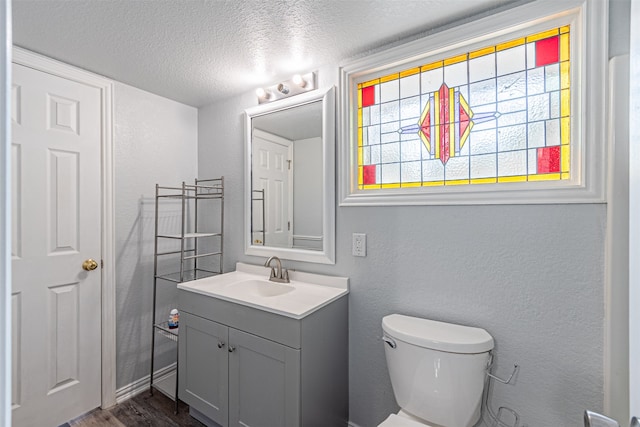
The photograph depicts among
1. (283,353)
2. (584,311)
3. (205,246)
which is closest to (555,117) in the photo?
(584,311)

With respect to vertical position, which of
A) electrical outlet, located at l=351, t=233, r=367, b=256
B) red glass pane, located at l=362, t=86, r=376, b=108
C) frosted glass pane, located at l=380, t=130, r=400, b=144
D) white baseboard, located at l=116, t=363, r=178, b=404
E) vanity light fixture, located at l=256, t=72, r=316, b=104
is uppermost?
vanity light fixture, located at l=256, t=72, r=316, b=104

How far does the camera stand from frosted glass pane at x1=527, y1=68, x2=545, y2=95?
131 centimetres

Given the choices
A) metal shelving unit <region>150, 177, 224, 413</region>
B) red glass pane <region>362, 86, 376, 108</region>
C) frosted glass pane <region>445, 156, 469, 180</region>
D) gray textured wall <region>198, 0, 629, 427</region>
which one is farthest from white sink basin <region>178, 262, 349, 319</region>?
red glass pane <region>362, 86, 376, 108</region>

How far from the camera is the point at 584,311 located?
3.91 feet

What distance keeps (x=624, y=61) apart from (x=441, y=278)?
1.07 metres

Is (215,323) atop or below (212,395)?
atop

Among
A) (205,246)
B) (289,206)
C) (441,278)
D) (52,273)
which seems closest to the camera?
A: (441,278)

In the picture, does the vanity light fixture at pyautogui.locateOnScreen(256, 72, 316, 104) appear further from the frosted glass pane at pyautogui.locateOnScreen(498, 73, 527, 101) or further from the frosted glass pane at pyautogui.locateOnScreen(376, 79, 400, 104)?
the frosted glass pane at pyautogui.locateOnScreen(498, 73, 527, 101)

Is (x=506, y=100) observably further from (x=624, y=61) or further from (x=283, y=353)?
(x=283, y=353)

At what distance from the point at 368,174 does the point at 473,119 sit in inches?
23.3

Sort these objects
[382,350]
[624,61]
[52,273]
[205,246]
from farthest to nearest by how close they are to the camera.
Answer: [205,246] → [52,273] → [382,350] → [624,61]

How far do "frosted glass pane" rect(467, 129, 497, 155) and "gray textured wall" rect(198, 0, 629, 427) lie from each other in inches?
11.1

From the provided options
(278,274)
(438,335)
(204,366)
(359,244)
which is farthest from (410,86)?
(204,366)

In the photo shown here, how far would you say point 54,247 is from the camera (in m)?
1.78
